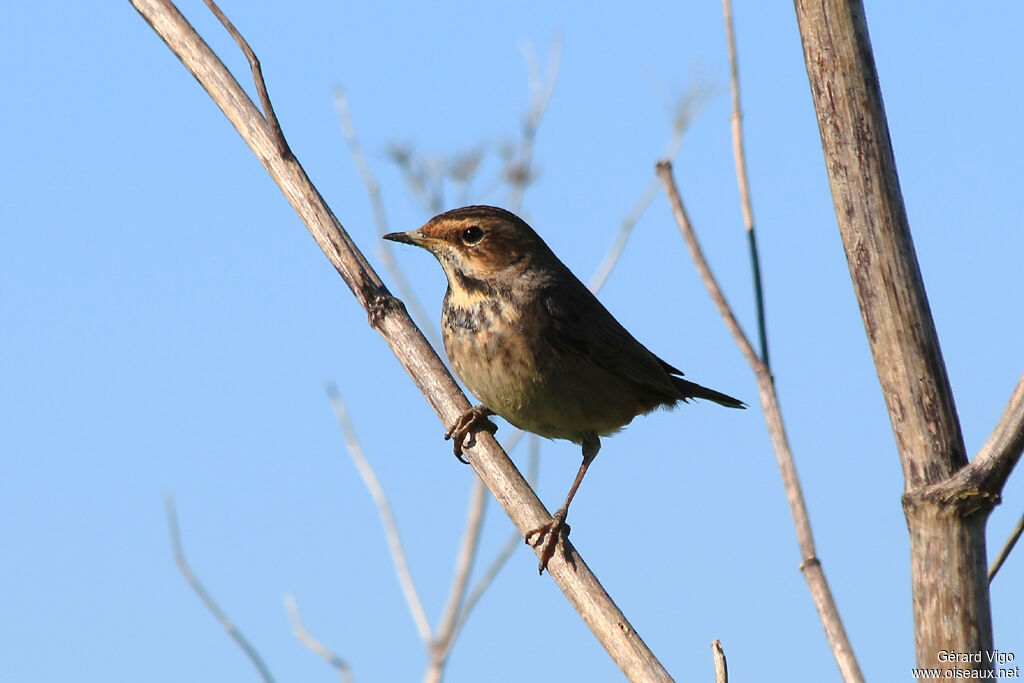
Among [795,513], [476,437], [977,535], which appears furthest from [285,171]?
[977,535]

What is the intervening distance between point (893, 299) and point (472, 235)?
343 centimetres

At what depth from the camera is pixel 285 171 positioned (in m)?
3.47

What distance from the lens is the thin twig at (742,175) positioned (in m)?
3.32

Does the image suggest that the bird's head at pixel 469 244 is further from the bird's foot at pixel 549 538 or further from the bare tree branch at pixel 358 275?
the bird's foot at pixel 549 538

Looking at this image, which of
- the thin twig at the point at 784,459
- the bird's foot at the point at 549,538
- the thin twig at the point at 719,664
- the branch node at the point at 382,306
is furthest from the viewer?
the branch node at the point at 382,306

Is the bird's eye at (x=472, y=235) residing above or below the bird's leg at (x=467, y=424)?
above

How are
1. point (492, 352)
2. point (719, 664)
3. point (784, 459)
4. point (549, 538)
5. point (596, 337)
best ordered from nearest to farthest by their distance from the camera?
1. point (719, 664)
2. point (784, 459)
3. point (549, 538)
4. point (492, 352)
5. point (596, 337)

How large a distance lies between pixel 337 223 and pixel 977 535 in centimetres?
219

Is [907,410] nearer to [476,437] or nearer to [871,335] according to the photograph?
[871,335]

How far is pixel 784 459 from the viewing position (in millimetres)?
3154

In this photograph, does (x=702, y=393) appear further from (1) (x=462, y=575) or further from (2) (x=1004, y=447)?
(2) (x=1004, y=447)

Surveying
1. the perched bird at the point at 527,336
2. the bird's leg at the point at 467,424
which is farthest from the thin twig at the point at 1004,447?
the perched bird at the point at 527,336

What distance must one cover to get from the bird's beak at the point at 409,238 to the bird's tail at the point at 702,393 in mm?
1667

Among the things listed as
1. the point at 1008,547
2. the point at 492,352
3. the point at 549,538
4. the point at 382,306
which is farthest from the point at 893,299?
the point at 492,352
